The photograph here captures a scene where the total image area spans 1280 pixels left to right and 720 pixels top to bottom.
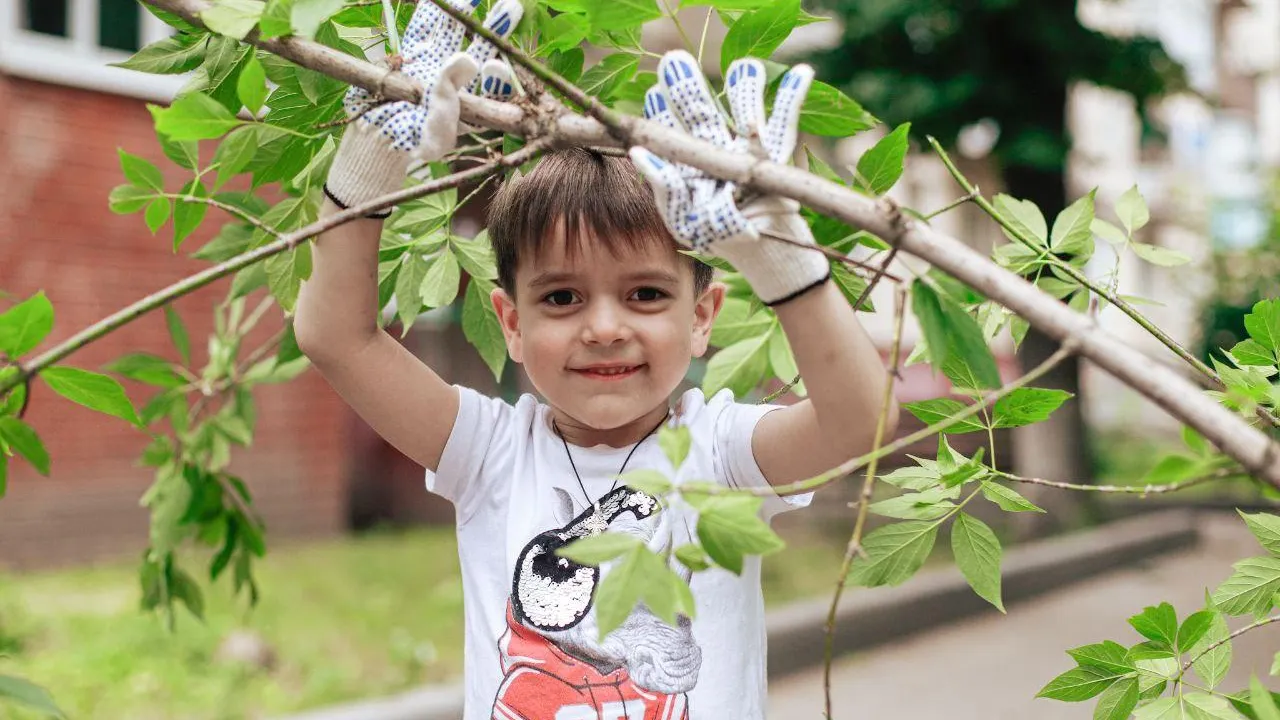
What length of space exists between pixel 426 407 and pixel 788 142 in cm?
68

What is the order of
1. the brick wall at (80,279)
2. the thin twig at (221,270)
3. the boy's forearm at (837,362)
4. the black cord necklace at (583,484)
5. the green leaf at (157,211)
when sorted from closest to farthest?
the thin twig at (221,270) → the boy's forearm at (837,362) → the green leaf at (157,211) → the black cord necklace at (583,484) → the brick wall at (80,279)

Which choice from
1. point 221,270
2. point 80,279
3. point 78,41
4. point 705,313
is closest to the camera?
point 221,270

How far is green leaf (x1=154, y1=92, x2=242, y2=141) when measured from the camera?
107cm

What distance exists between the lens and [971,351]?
40.3 inches

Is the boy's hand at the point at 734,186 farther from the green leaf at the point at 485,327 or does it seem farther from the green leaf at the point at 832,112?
the green leaf at the point at 485,327

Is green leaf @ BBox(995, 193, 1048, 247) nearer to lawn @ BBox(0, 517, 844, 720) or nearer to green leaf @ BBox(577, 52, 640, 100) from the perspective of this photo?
green leaf @ BBox(577, 52, 640, 100)

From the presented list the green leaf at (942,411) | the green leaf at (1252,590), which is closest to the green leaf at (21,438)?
the green leaf at (942,411)

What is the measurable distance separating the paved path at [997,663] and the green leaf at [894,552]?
2804mm

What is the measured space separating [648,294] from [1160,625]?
739 millimetres

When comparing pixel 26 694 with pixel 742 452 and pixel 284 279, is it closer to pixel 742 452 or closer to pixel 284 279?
pixel 284 279

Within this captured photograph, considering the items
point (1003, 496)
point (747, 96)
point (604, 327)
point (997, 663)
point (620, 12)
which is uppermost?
point (620, 12)

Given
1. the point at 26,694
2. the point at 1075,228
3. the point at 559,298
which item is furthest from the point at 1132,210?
the point at 26,694

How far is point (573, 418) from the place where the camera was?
157 centimetres

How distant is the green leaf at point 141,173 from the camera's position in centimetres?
127
